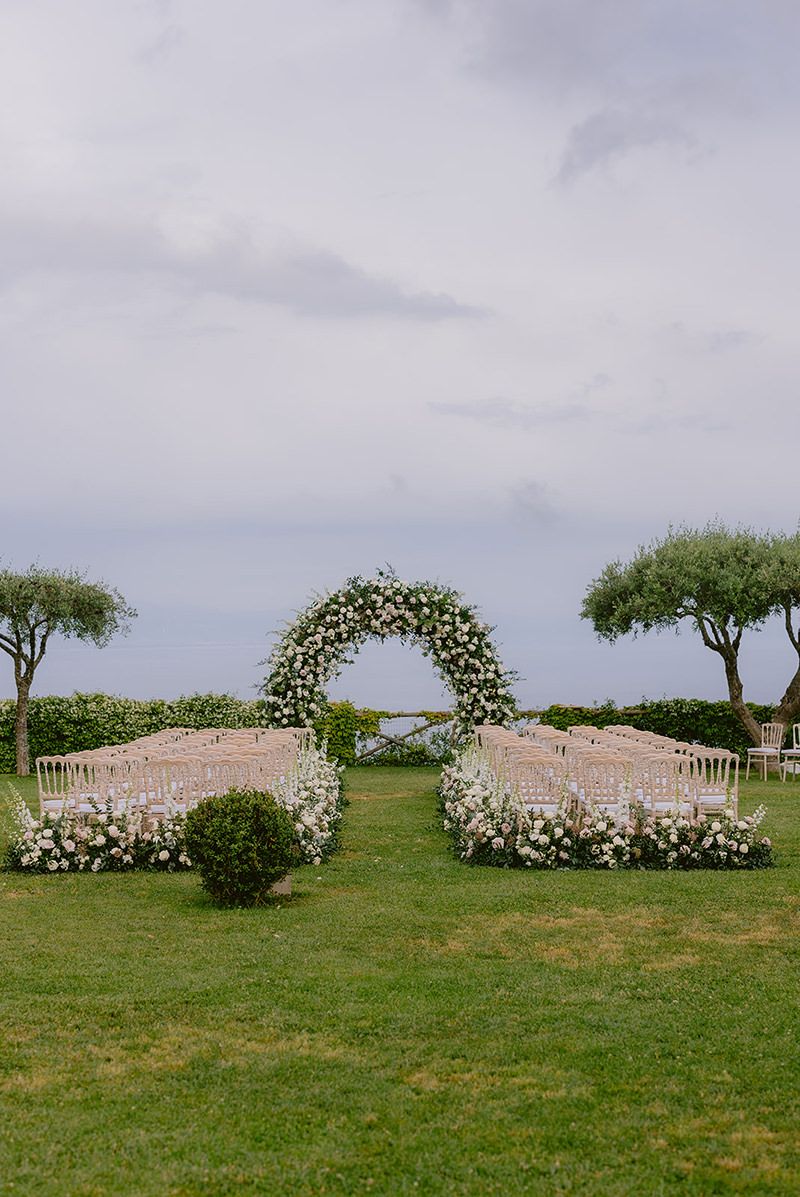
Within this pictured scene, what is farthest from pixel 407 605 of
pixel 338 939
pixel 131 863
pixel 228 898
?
pixel 338 939

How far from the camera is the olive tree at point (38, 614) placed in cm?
2573

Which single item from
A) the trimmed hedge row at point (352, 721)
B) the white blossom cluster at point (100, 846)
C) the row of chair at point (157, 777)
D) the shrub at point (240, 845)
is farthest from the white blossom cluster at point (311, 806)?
the trimmed hedge row at point (352, 721)

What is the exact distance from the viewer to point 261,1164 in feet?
15.9

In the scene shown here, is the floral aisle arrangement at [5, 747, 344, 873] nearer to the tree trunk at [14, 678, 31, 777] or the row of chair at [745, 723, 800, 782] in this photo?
the tree trunk at [14, 678, 31, 777]

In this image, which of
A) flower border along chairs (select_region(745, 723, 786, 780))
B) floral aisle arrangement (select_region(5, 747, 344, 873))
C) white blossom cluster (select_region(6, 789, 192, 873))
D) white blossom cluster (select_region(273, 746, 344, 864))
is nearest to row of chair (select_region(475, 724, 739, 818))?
white blossom cluster (select_region(273, 746, 344, 864))

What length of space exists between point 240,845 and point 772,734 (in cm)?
1792

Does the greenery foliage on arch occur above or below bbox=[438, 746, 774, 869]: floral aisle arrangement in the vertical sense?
above

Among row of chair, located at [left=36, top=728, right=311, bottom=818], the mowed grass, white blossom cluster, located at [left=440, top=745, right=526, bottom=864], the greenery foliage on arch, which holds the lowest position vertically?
the mowed grass

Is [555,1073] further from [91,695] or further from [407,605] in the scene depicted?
[91,695]

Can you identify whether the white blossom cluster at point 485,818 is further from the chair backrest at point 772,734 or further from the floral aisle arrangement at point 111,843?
the chair backrest at point 772,734

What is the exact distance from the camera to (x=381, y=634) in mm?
20875

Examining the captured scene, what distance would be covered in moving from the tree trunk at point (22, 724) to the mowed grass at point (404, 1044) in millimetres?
16070

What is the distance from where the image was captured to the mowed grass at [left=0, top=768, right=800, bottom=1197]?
484cm

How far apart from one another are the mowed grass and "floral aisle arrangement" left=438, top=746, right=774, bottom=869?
4.80ft
